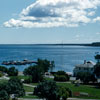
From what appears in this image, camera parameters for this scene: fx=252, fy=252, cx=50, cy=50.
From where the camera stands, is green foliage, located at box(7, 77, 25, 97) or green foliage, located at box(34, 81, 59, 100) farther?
green foliage, located at box(7, 77, 25, 97)

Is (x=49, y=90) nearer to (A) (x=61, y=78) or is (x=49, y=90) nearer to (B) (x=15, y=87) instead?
(B) (x=15, y=87)

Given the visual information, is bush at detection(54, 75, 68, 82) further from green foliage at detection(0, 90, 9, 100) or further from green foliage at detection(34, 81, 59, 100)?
green foliage at detection(0, 90, 9, 100)

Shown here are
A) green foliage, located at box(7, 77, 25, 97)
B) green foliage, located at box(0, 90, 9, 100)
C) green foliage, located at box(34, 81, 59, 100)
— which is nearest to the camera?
green foliage, located at box(0, 90, 9, 100)

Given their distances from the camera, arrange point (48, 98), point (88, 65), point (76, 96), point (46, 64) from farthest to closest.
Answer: point (46, 64), point (88, 65), point (76, 96), point (48, 98)

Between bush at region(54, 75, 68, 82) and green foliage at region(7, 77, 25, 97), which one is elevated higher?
green foliage at region(7, 77, 25, 97)

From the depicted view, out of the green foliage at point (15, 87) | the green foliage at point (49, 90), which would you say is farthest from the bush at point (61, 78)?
the green foliage at point (49, 90)

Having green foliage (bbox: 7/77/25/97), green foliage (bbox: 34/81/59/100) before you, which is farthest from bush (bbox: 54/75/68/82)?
green foliage (bbox: 34/81/59/100)

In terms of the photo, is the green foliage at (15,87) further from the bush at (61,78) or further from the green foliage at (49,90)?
the bush at (61,78)

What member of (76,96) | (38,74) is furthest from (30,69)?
(76,96)

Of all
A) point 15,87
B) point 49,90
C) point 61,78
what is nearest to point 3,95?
point 15,87

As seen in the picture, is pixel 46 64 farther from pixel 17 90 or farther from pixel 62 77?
pixel 17 90

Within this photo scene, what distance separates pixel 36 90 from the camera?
29516 millimetres

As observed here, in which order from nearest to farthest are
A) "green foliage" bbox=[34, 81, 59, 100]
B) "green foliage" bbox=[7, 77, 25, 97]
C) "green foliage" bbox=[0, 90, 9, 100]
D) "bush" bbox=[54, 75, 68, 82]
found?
"green foliage" bbox=[0, 90, 9, 100]
"green foliage" bbox=[34, 81, 59, 100]
"green foliage" bbox=[7, 77, 25, 97]
"bush" bbox=[54, 75, 68, 82]

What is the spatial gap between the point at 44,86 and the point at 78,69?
44849 millimetres
